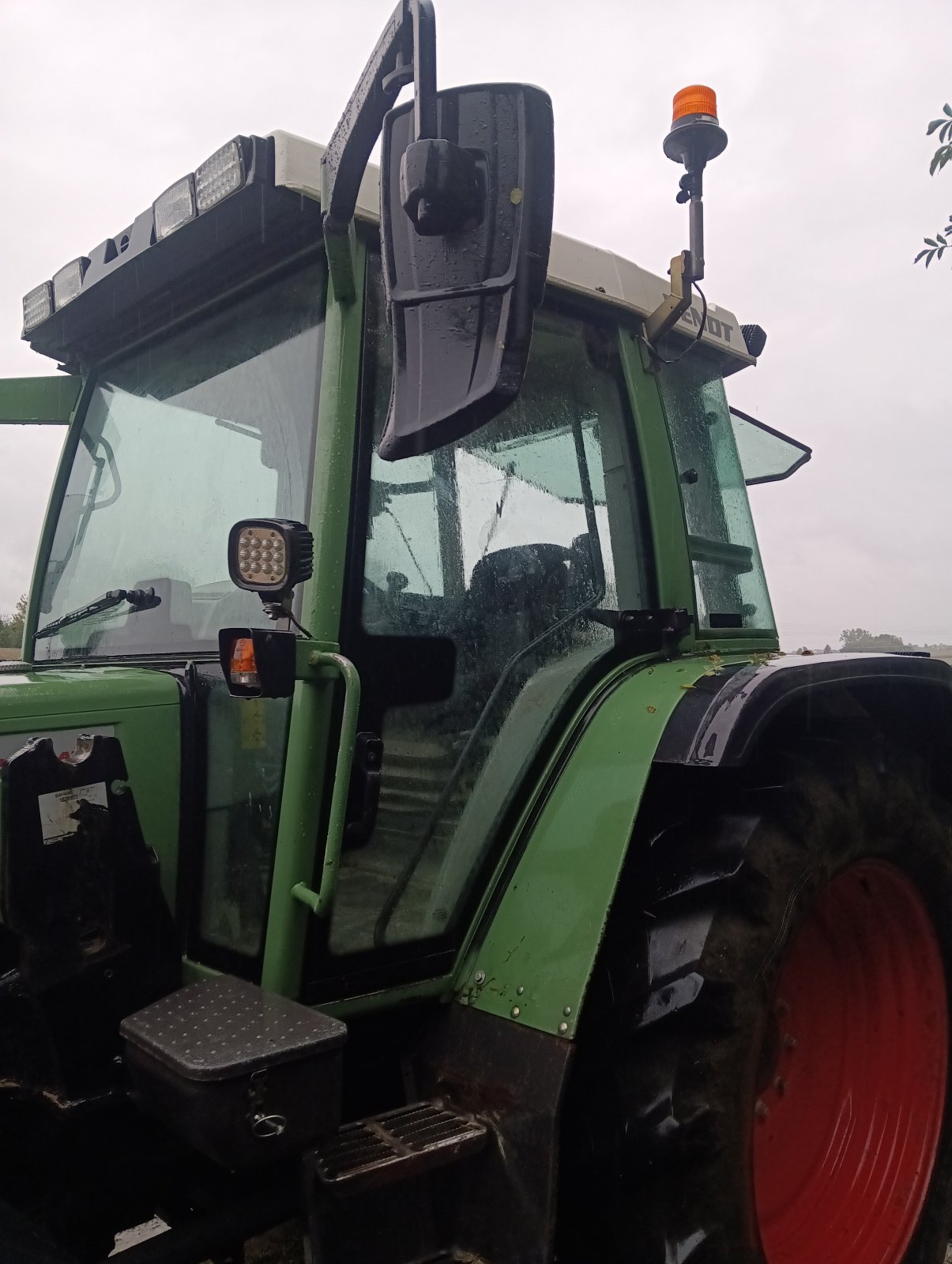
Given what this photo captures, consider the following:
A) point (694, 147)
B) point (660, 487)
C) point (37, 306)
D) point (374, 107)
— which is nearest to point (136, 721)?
point (374, 107)

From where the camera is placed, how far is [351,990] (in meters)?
1.97

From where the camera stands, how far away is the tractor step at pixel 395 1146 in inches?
66.6

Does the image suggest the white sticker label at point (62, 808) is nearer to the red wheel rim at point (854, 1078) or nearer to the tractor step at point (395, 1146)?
the tractor step at point (395, 1146)

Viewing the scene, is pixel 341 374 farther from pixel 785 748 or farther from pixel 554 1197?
pixel 554 1197

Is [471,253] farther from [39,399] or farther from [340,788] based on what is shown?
[39,399]

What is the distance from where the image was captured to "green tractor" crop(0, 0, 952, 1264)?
65.7 inches

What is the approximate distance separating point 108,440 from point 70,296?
357 mm

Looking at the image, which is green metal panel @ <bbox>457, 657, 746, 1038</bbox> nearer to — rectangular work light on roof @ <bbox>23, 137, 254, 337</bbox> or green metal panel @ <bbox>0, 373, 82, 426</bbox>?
rectangular work light on roof @ <bbox>23, 137, 254, 337</bbox>

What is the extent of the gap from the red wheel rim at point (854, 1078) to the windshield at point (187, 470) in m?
1.53

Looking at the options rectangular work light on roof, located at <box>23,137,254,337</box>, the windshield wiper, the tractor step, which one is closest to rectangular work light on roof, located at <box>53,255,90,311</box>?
rectangular work light on roof, located at <box>23,137,254,337</box>

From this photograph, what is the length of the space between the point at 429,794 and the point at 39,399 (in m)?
1.61

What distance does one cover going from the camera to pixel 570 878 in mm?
2016

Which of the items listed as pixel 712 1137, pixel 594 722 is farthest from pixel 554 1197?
pixel 594 722

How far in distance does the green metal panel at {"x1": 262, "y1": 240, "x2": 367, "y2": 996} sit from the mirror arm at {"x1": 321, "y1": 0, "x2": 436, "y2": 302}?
0.17 m
